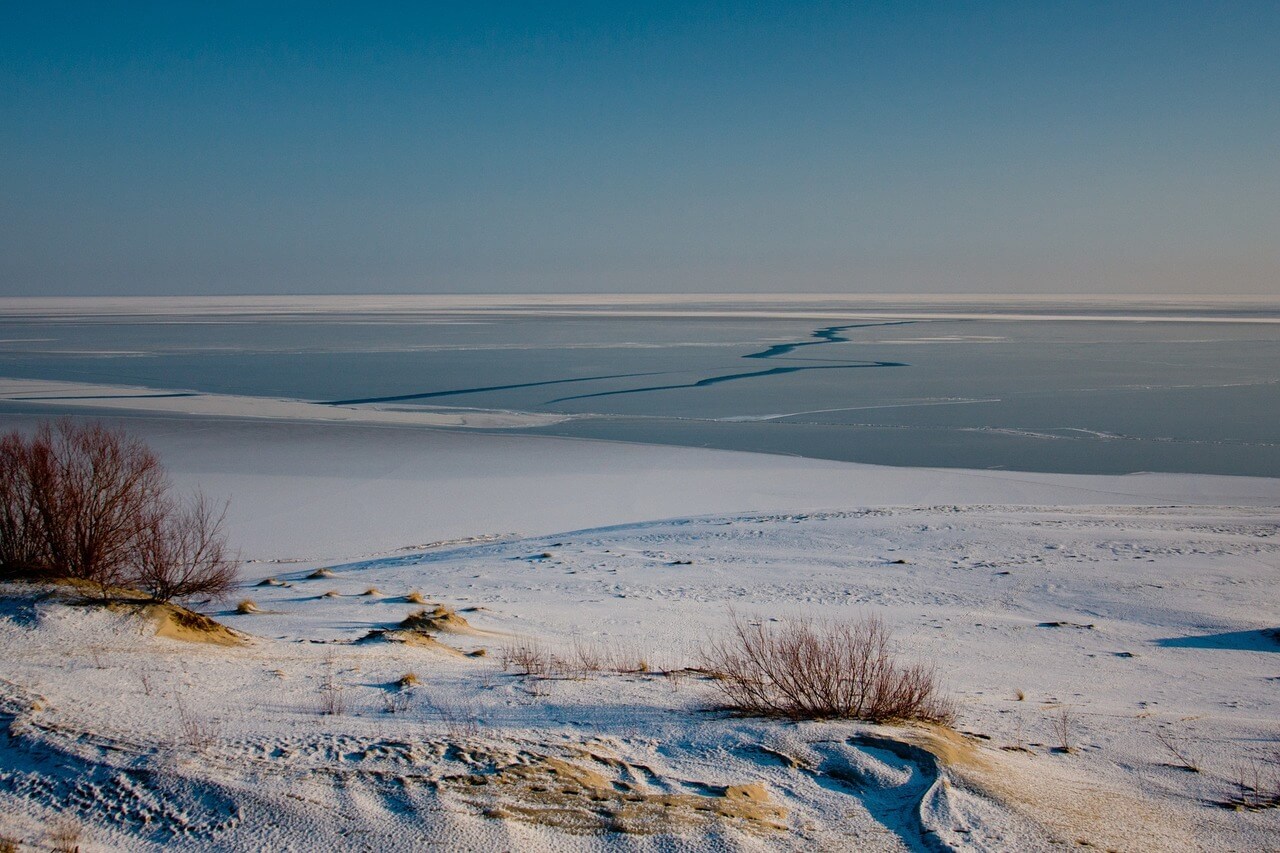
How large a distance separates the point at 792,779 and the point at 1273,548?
10.5 meters

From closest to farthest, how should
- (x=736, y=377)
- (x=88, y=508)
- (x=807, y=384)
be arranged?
(x=88, y=508) < (x=807, y=384) < (x=736, y=377)

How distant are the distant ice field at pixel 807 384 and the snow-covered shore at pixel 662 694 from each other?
562cm

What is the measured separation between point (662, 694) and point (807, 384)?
25.7 m

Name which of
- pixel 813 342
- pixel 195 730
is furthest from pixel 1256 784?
pixel 813 342

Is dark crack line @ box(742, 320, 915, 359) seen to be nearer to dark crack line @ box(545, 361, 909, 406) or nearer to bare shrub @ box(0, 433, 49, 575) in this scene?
dark crack line @ box(545, 361, 909, 406)

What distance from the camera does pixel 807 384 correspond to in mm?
30688

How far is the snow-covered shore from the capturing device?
396cm

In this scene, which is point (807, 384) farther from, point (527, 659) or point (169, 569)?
point (527, 659)

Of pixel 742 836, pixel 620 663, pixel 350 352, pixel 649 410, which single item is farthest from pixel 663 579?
pixel 350 352

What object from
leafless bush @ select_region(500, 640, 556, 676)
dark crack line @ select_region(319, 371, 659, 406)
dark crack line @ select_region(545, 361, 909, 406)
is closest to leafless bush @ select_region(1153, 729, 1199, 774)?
leafless bush @ select_region(500, 640, 556, 676)

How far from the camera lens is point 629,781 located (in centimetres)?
428

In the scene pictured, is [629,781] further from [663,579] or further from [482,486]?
[482,486]

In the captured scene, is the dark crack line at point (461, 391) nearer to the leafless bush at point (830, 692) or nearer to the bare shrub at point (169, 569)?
the bare shrub at point (169, 569)

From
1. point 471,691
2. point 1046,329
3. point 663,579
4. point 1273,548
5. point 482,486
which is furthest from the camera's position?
point 1046,329
